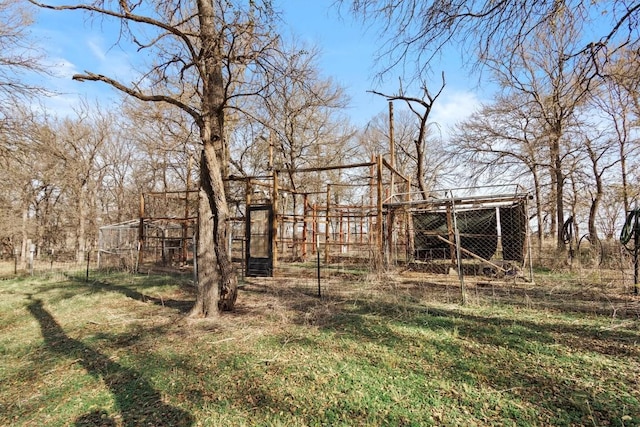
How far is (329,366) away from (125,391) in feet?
6.42

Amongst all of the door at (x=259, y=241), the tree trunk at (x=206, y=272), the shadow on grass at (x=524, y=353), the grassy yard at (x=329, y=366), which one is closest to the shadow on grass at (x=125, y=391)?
the grassy yard at (x=329, y=366)

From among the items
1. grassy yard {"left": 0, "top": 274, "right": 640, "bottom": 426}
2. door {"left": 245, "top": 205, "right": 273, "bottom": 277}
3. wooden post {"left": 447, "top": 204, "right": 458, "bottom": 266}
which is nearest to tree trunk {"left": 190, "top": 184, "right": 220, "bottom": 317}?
grassy yard {"left": 0, "top": 274, "right": 640, "bottom": 426}

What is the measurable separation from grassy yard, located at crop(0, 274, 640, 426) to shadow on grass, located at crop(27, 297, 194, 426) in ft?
0.05

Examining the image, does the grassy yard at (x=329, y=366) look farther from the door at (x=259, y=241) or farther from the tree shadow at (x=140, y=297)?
the door at (x=259, y=241)

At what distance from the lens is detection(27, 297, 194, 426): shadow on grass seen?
2557 mm

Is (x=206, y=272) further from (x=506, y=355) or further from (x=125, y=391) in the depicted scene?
(x=506, y=355)

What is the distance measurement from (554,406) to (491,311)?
2.64 meters

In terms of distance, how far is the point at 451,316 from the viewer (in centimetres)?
477

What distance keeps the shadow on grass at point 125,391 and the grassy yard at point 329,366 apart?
0.05 feet

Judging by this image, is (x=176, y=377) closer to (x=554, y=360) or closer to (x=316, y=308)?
(x=316, y=308)

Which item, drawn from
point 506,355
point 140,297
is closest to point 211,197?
point 140,297

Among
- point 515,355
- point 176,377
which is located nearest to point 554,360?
point 515,355

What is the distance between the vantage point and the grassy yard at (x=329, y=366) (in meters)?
2.54

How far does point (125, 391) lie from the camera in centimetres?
301
